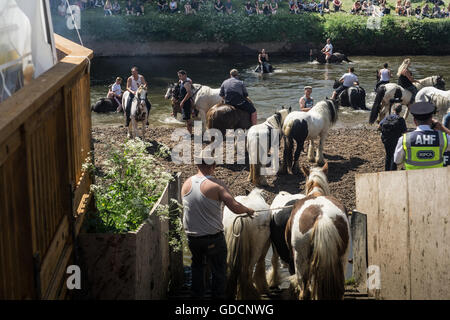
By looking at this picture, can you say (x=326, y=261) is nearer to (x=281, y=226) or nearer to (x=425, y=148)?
(x=281, y=226)

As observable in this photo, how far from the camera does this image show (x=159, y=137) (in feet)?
52.4

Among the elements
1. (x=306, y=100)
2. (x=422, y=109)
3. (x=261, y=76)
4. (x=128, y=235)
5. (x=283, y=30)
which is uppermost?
(x=422, y=109)

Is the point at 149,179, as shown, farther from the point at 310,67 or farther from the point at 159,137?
the point at 310,67

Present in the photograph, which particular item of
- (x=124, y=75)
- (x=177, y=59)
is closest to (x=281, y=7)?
(x=177, y=59)

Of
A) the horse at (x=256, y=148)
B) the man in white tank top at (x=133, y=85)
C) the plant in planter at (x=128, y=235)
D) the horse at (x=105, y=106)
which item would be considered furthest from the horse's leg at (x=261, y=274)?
the horse at (x=105, y=106)

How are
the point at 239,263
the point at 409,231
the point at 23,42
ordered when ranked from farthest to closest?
the point at 239,263 → the point at 409,231 → the point at 23,42

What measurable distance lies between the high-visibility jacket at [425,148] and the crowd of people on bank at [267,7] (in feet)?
112

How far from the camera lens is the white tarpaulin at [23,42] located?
4.24 m

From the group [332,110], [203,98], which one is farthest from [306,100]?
[203,98]

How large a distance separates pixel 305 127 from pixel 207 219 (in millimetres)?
7306

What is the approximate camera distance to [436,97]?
15.7 meters

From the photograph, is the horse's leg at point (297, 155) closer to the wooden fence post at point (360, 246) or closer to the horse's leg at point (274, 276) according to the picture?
the horse's leg at point (274, 276)

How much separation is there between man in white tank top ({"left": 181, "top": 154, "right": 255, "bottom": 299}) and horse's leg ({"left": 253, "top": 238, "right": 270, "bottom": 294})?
1.19 m

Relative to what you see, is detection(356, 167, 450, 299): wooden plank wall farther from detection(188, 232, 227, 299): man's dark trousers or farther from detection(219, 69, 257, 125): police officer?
detection(219, 69, 257, 125): police officer
